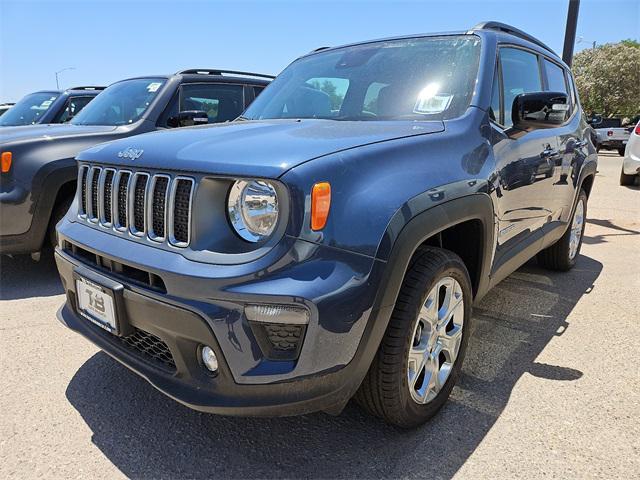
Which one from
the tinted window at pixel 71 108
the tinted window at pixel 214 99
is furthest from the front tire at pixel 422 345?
the tinted window at pixel 71 108

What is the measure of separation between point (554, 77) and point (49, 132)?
4238 mm

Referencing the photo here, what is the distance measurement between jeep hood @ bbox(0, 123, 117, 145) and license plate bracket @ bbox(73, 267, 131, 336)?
8.28 feet

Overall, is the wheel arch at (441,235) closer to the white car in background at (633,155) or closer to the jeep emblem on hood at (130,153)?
the jeep emblem on hood at (130,153)

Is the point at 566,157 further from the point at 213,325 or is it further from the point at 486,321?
the point at 213,325

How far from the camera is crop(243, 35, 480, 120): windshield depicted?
8.73ft

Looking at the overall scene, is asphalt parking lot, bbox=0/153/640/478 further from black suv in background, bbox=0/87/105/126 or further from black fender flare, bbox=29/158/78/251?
black suv in background, bbox=0/87/105/126

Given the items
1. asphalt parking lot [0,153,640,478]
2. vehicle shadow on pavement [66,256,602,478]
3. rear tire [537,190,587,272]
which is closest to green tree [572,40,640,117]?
rear tire [537,190,587,272]

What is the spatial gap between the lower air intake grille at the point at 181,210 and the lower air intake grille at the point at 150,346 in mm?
409

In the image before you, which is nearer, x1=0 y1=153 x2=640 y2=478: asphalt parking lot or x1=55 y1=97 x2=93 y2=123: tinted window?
x1=0 y1=153 x2=640 y2=478: asphalt parking lot

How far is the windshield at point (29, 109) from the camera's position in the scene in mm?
6941

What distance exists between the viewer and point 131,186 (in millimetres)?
2107

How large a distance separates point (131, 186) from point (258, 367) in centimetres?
93

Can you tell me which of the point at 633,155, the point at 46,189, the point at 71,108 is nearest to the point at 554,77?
the point at 46,189

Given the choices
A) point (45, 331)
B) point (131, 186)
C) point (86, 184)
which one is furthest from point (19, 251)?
point (131, 186)
